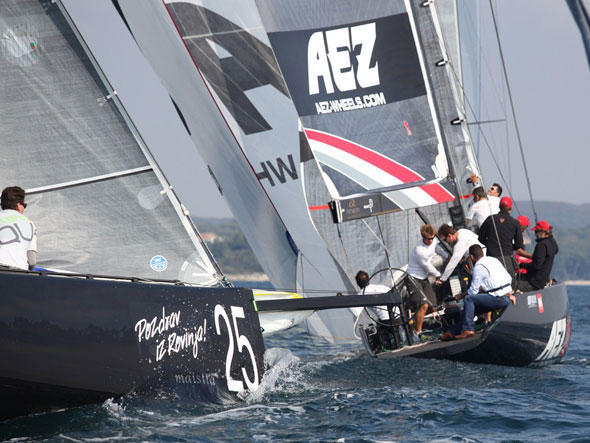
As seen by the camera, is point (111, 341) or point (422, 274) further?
point (422, 274)

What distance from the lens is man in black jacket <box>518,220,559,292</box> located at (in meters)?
8.22

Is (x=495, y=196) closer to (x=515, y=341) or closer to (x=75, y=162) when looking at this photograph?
(x=515, y=341)

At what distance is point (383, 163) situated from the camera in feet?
30.1

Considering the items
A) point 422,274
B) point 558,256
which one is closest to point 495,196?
point 422,274

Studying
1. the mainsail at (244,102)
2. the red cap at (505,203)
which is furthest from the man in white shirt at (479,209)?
the mainsail at (244,102)

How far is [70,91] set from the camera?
241 inches

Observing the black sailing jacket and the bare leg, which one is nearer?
the bare leg

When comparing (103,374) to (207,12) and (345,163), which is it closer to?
(345,163)

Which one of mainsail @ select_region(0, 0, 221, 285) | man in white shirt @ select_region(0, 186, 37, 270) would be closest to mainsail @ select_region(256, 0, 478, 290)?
mainsail @ select_region(0, 0, 221, 285)

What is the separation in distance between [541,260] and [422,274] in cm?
110

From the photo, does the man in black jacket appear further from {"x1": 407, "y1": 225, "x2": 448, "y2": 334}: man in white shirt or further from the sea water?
the sea water

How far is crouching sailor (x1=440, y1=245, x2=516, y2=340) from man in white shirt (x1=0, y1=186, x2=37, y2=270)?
397cm

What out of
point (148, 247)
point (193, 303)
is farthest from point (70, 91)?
point (193, 303)

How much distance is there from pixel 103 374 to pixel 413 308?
4.15 meters
